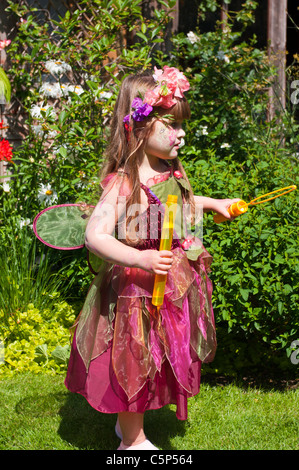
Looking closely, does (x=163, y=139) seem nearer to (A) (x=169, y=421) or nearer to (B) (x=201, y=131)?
(A) (x=169, y=421)

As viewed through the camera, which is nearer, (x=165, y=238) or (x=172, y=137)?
(x=165, y=238)

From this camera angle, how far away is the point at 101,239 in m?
1.97

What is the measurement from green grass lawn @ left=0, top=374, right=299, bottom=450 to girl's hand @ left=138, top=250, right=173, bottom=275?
92cm

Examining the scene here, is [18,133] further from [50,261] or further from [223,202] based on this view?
[223,202]

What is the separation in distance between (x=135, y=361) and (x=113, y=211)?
0.56m

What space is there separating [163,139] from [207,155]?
6.01ft

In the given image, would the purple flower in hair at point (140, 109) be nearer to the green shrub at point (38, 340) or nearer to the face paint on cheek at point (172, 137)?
the face paint on cheek at point (172, 137)

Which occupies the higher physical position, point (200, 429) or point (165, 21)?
point (165, 21)

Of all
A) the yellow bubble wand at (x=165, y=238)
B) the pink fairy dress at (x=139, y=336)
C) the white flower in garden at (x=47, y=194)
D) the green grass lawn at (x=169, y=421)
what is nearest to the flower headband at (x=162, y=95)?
the pink fairy dress at (x=139, y=336)

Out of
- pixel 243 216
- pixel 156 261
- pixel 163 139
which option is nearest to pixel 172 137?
pixel 163 139

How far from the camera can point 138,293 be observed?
2.08m

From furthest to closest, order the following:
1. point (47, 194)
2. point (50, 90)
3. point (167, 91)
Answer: point (50, 90)
point (47, 194)
point (167, 91)

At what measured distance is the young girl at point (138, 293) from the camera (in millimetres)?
2078
